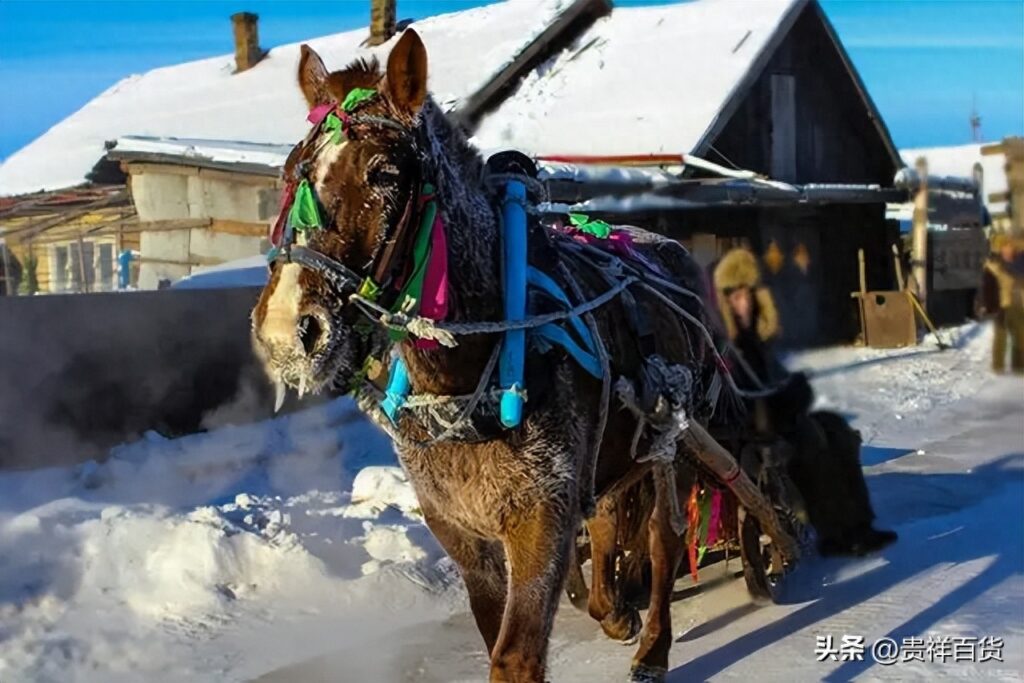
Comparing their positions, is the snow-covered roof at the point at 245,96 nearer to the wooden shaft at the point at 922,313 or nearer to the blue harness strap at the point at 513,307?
the wooden shaft at the point at 922,313

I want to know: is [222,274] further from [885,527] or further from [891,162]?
[891,162]

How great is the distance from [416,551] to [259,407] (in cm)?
372

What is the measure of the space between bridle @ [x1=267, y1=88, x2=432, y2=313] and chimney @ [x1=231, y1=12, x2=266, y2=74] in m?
17.0

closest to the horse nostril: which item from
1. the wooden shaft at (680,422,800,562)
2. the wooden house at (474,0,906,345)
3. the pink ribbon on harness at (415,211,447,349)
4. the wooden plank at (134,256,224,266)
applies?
the pink ribbon on harness at (415,211,447,349)

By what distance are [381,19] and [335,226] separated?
35.3 ft

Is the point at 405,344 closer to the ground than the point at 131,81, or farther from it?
closer to the ground

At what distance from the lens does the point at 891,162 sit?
20578mm

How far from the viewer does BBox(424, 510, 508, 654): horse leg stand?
381 cm

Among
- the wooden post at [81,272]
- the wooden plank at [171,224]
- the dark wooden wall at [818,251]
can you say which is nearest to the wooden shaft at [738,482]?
the dark wooden wall at [818,251]

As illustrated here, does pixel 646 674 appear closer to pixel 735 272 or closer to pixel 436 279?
pixel 436 279

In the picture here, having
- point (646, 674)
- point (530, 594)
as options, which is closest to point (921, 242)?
point (646, 674)

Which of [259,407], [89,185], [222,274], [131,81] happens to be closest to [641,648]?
[259,407]

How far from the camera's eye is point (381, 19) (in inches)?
516

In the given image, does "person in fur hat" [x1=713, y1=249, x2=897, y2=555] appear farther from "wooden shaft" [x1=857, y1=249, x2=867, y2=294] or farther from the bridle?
"wooden shaft" [x1=857, y1=249, x2=867, y2=294]
